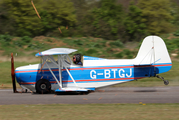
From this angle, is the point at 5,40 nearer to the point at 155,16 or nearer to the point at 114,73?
the point at 114,73

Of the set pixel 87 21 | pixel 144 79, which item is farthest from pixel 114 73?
pixel 87 21

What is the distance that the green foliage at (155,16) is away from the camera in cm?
4853

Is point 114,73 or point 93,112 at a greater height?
point 114,73

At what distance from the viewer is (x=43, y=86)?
11.5 m

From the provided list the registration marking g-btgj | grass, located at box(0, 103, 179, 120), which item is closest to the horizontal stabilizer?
the registration marking g-btgj

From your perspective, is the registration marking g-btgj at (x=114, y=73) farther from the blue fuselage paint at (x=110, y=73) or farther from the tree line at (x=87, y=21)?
the tree line at (x=87, y=21)

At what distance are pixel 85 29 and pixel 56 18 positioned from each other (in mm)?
8177

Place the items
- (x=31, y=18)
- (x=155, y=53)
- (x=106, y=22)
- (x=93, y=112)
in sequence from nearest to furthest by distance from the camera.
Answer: (x=93, y=112) < (x=155, y=53) < (x=31, y=18) < (x=106, y=22)

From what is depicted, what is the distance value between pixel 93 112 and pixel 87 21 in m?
46.1

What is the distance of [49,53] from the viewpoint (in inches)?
421

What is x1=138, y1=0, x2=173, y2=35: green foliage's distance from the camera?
159ft

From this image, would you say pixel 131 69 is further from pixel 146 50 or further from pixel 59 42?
pixel 59 42

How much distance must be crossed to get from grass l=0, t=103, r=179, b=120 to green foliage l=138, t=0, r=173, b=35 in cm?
4174

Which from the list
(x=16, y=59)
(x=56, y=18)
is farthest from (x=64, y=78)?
(x=56, y=18)
